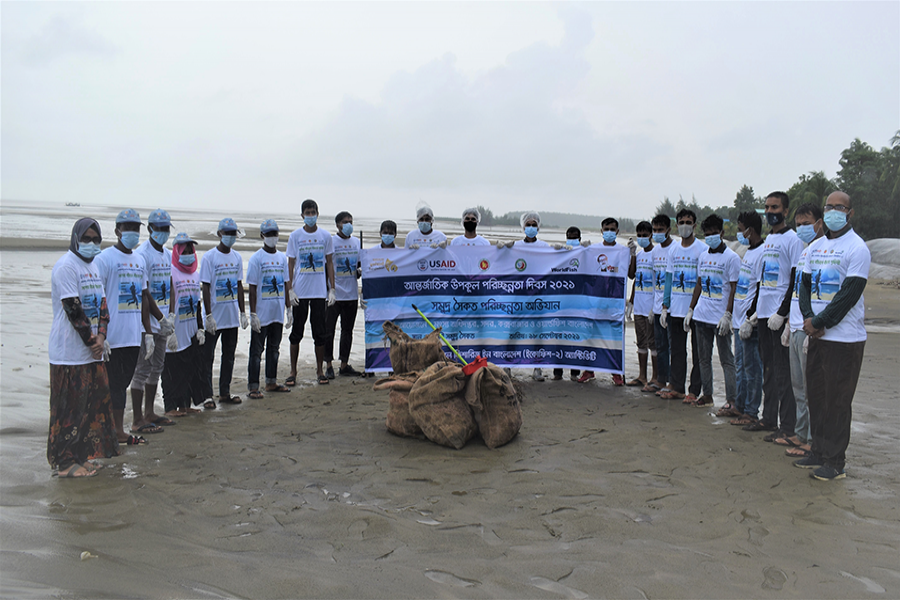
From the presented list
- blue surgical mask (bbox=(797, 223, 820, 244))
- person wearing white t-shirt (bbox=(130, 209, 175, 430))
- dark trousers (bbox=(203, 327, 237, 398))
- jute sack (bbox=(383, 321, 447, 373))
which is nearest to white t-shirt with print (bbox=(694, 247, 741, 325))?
blue surgical mask (bbox=(797, 223, 820, 244))

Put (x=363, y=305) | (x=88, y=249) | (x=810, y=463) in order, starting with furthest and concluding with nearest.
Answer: (x=363, y=305) → (x=810, y=463) → (x=88, y=249)

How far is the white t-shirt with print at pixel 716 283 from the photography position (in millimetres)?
6633

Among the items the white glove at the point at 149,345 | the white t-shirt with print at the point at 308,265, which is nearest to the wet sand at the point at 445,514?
the white glove at the point at 149,345

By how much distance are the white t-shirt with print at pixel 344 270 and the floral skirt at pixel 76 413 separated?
12.3 ft

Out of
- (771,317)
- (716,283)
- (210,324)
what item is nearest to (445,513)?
(771,317)

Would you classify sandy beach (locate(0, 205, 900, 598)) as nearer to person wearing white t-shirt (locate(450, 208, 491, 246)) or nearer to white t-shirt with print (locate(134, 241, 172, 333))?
white t-shirt with print (locate(134, 241, 172, 333))

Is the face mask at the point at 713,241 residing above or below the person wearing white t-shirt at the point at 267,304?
above

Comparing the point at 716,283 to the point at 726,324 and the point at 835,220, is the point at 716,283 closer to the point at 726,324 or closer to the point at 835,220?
the point at 726,324

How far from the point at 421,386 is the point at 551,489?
1.55 meters

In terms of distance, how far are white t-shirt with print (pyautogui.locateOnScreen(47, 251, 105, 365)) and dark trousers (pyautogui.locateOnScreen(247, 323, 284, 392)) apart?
2.73 m

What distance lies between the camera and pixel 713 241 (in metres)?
6.75

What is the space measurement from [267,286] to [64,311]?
2.99m

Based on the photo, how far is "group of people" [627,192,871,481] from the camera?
4.79 meters

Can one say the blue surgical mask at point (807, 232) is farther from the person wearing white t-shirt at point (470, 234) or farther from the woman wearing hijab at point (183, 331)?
the woman wearing hijab at point (183, 331)
